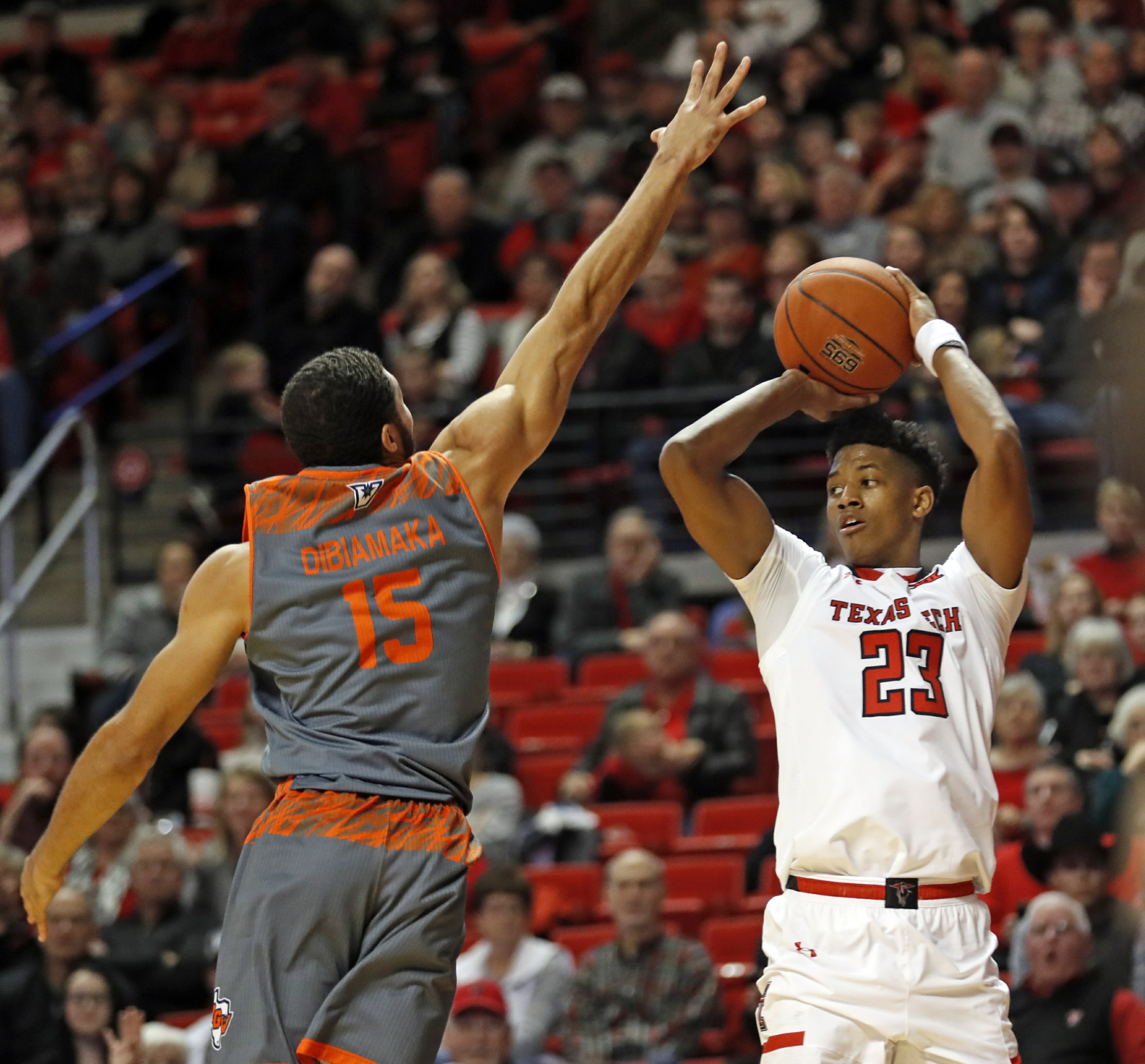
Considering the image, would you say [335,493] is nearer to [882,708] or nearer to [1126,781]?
[882,708]

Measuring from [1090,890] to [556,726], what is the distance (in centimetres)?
300

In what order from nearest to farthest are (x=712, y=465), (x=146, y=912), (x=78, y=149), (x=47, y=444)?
(x=712, y=465), (x=146, y=912), (x=47, y=444), (x=78, y=149)

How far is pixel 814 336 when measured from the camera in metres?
4.50

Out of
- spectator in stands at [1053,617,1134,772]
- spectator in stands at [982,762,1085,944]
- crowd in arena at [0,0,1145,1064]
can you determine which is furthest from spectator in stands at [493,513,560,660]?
spectator in stands at [982,762,1085,944]

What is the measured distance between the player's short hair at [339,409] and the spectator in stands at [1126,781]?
4.03 metres

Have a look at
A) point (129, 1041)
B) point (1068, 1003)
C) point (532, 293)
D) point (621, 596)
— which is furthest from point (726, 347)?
point (129, 1041)

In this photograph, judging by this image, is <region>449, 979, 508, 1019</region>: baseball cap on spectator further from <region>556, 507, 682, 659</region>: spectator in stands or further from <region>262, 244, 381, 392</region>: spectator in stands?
<region>262, 244, 381, 392</region>: spectator in stands

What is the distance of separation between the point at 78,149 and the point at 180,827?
545 cm

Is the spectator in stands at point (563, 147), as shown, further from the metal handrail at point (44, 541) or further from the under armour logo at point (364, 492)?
the under armour logo at point (364, 492)

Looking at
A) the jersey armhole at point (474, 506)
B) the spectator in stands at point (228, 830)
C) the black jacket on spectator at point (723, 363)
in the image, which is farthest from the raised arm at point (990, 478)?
the black jacket on spectator at point (723, 363)

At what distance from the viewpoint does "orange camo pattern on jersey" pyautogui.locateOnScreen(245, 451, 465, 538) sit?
3.87m

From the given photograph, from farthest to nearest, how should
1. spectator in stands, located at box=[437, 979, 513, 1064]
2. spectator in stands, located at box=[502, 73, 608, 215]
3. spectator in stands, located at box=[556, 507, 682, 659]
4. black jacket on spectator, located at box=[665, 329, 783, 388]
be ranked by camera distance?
1. spectator in stands, located at box=[502, 73, 608, 215]
2. black jacket on spectator, located at box=[665, 329, 783, 388]
3. spectator in stands, located at box=[556, 507, 682, 659]
4. spectator in stands, located at box=[437, 979, 513, 1064]

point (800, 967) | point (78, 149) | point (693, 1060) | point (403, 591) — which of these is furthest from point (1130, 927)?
point (78, 149)

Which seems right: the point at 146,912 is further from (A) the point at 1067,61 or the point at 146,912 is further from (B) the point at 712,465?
(A) the point at 1067,61
